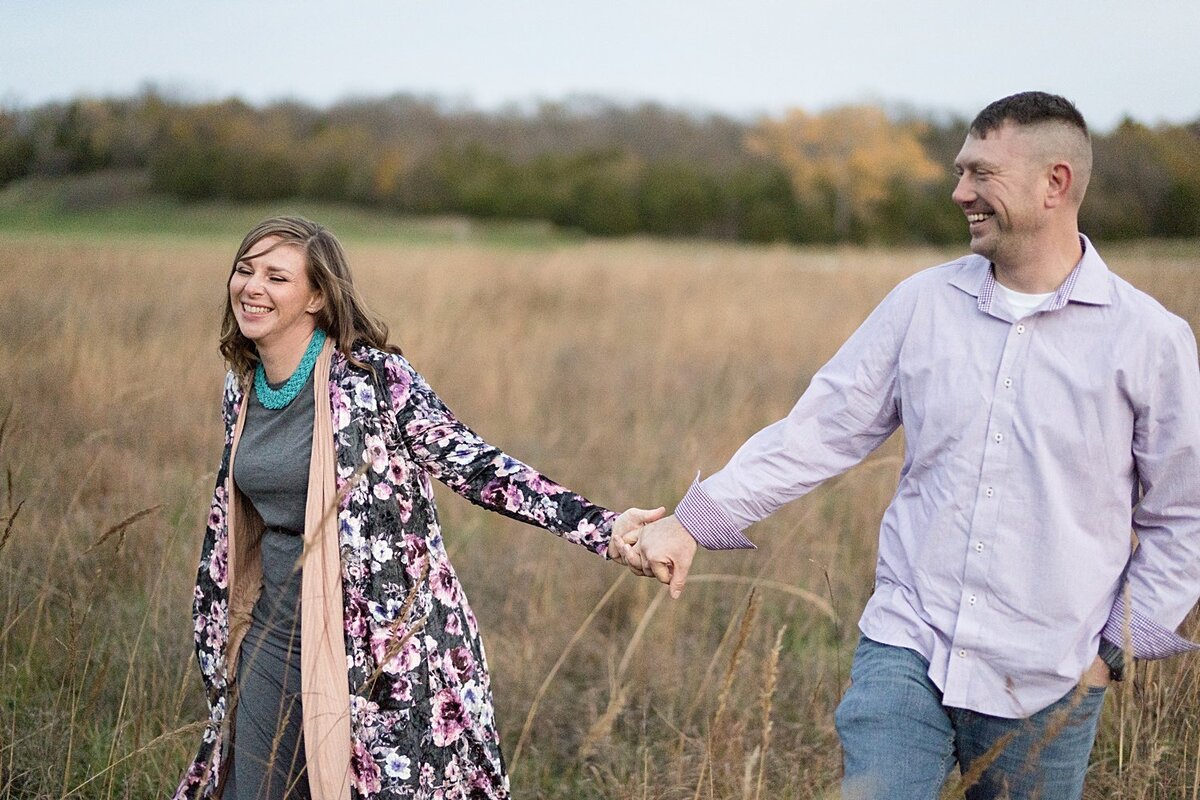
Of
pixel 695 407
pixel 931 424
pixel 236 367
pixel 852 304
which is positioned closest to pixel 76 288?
pixel 695 407

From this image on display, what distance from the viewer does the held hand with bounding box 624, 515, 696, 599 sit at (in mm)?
2699

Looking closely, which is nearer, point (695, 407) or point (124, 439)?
point (124, 439)

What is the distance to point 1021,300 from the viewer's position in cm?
228

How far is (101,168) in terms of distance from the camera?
25.7 feet

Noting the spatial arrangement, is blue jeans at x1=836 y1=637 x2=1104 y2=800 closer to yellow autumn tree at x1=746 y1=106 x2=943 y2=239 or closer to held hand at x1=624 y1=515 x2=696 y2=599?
held hand at x1=624 y1=515 x2=696 y2=599

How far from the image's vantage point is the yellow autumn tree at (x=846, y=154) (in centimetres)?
5084

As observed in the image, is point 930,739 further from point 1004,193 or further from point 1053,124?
point 1053,124

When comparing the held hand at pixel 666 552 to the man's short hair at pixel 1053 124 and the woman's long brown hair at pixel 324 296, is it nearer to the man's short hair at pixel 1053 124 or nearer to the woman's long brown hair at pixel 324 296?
the woman's long brown hair at pixel 324 296

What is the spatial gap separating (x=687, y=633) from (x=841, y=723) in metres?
2.42

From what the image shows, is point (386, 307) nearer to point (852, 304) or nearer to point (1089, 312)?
point (852, 304)

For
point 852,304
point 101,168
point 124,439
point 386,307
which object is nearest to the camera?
point 124,439

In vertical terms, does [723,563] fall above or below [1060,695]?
below

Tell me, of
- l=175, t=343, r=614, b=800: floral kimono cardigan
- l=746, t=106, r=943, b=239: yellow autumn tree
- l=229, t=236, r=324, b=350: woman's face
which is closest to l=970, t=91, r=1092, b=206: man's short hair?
l=175, t=343, r=614, b=800: floral kimono cardigan

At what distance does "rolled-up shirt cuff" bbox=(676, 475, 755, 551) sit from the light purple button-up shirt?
0.41m
